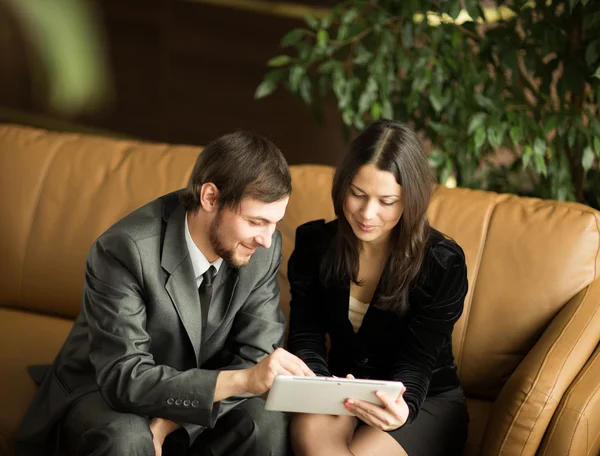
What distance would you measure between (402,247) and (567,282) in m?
0.53

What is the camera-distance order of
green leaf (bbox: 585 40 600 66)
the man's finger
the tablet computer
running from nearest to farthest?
the tablet computer, the man's finger, green leaf (bbox: 585 40 600 66)

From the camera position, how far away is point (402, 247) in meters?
2.03

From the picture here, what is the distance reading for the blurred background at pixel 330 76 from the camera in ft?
8.71

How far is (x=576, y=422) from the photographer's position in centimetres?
185

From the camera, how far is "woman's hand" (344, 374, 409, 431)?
179cm

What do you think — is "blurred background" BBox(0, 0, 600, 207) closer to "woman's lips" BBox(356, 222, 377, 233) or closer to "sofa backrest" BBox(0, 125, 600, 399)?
"sofa backrest" BBox(0, 125, 600, 399)

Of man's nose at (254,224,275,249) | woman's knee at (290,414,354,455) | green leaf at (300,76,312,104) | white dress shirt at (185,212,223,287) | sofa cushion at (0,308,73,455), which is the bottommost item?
sofa cushion at (0,308,73,455)

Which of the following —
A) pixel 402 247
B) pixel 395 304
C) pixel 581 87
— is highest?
pixel 581 87

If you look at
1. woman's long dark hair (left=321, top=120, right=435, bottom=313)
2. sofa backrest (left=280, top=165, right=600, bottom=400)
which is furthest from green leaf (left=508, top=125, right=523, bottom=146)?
woman's long dark hair (left=321, top=120, right=435, bottom=313)

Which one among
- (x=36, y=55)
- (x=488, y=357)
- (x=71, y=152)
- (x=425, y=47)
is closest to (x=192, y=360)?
(x=488, y=357)

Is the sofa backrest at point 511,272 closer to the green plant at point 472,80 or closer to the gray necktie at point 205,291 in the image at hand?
the green plant at point 472,80

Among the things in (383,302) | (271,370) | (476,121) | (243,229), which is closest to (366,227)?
(383,302)

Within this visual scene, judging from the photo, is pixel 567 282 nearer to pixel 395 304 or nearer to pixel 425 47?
pixel 395 304

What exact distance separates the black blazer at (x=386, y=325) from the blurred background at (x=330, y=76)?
0.67 m
